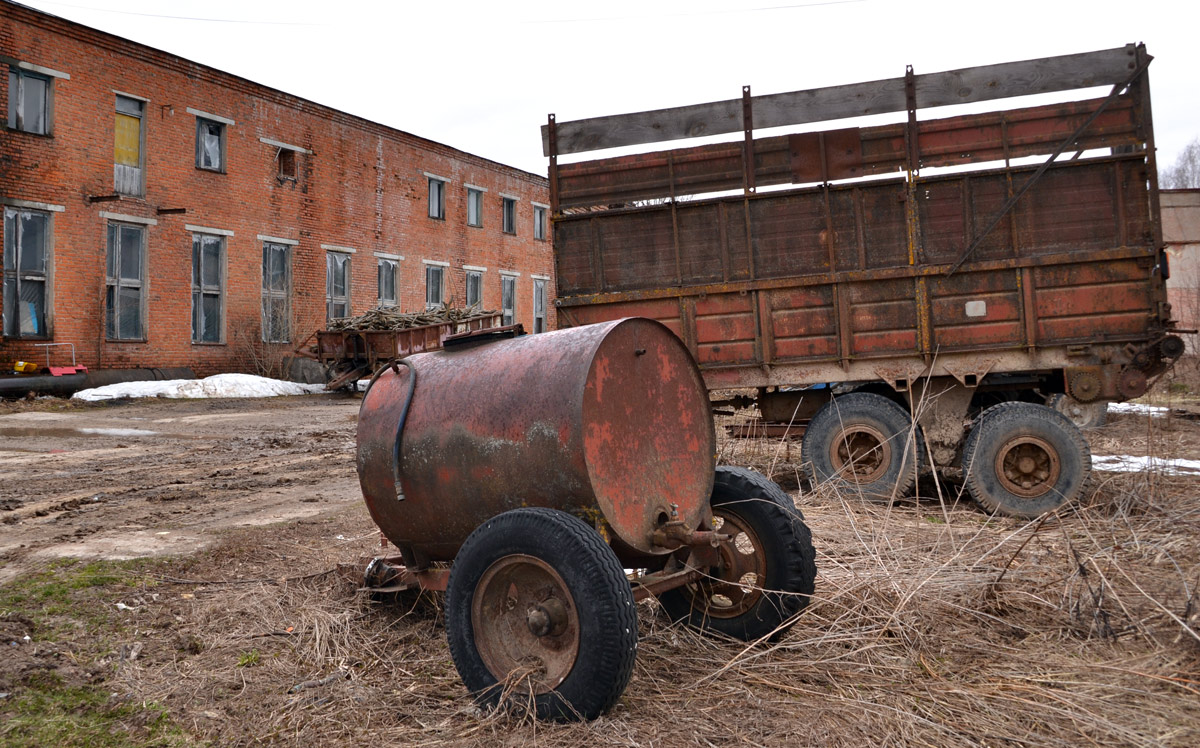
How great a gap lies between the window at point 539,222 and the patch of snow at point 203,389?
45.4ft

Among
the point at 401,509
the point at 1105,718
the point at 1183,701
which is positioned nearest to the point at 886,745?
the point at 1105,718

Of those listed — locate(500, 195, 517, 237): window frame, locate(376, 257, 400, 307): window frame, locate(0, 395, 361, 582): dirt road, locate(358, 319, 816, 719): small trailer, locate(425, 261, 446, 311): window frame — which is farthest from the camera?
locate(500, 195, 517, 237): window frame

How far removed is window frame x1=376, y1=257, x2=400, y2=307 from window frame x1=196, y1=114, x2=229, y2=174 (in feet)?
17.3

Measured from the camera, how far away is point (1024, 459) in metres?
6.62

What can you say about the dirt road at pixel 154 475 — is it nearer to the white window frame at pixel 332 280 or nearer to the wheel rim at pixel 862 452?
the wheel rim at pixel 862 452

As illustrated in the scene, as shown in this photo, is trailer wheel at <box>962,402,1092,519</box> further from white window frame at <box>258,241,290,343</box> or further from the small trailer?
white window frame at <box>258,241,290,343</box>

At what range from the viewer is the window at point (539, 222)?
1244 inches

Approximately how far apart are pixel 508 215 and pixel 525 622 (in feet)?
91.9

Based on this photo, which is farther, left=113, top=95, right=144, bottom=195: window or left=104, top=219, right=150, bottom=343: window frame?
left=113, top=95, right=144, bottom=195: window

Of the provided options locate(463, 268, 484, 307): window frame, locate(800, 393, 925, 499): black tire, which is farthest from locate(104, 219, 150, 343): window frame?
locate(800, 393, 925, 499): black tire

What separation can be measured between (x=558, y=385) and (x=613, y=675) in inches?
44.3

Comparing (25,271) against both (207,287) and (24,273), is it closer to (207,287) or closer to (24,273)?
(24,273)

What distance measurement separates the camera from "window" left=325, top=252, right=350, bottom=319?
2289cm

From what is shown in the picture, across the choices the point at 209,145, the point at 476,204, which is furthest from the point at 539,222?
the point at 209,145
